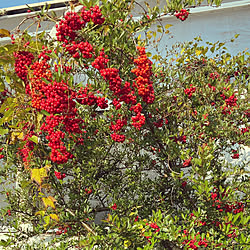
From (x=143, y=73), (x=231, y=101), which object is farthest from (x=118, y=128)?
(x=231, y=101)

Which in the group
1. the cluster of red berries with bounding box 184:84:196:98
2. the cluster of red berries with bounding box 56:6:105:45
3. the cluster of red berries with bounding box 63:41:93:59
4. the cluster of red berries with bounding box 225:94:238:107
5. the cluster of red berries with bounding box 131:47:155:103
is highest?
the cluster of red berries with bounding box 56:6:105:45

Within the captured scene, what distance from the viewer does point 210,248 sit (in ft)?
4.39

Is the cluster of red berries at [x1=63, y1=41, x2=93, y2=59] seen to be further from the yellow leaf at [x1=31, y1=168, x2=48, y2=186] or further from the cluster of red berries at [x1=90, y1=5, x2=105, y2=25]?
the yellow leaf at [x1=31, y1=168, x2=48, y2=186]

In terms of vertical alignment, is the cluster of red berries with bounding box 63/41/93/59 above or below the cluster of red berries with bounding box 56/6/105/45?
below

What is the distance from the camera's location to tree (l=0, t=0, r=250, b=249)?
3.82ft

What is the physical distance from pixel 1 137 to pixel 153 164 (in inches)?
42.0

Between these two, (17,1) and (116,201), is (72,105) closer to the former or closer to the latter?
(116,201)

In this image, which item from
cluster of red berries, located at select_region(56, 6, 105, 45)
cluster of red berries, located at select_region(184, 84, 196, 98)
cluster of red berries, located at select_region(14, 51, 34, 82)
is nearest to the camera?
cluster of red berries, located at select_region(56, 6, 105, 45)

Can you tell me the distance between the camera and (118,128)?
1.38m

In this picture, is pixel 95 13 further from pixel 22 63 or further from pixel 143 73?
pixel 22 63

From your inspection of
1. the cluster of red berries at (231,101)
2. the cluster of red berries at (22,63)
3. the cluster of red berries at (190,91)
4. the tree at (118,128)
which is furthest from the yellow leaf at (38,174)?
the cluster of red berries at (231,101)

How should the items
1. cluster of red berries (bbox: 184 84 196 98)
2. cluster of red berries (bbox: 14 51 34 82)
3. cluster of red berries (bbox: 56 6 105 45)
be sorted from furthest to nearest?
cluster of red berries (bbox: 184 84 196 98) → cluster of red berries (bbox: 14 51 34 82) → cluster of red berries (bbox: 56 6 105 45)

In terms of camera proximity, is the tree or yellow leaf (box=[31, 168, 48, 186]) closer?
the tree

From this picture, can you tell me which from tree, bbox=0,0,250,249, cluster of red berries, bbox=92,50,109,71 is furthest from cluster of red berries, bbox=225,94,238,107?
cluster of red berries, bbox=92,50,109,71
